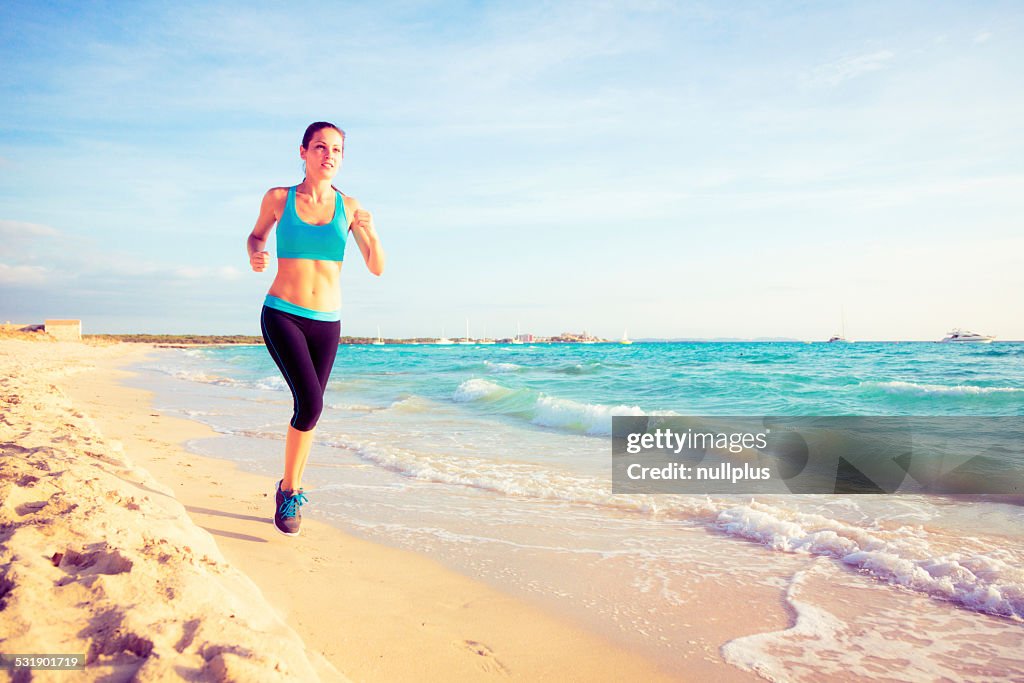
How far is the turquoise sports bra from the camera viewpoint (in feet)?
11.9

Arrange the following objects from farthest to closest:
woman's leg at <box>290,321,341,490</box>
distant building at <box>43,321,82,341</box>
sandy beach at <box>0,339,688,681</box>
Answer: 1. distant building at <box>43,321,82,341</box>
2. woman's leg at <box>290,321,341,490</box>
3. sandy beach at <box>0,339,688,681</box>

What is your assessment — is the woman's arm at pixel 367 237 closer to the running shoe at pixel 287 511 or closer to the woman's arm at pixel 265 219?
the woman's arm at pixel 265 219

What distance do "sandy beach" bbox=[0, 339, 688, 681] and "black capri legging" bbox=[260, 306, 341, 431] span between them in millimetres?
825

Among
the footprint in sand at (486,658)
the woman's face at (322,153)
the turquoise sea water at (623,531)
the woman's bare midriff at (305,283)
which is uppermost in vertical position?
the woman's face at (322,153)

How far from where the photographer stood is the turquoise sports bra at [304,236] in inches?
143

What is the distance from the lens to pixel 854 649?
2.76 m

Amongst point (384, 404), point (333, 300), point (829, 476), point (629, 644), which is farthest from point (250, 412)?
point (629, 644)

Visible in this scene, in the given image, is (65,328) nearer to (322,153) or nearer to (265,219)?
(265,219)

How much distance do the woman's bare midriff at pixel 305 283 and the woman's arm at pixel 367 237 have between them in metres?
0.23

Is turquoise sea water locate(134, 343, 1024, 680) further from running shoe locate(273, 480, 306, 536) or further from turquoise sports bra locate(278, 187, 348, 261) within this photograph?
turquoise sports bra locate(278, 187, 348, 261)

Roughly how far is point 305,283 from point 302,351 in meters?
0.39

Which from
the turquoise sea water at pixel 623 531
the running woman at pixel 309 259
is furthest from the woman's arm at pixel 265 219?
the turquoise sea water at pixel 623 531

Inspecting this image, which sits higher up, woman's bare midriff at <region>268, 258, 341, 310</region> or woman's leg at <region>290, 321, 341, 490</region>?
woman's bare midriff at <region>268, 258, 341, 310</region>

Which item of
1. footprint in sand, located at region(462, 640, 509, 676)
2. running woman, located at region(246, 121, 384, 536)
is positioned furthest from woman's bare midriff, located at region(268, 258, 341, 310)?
footprint in sand, located at region(462, 640, 509, 676)
